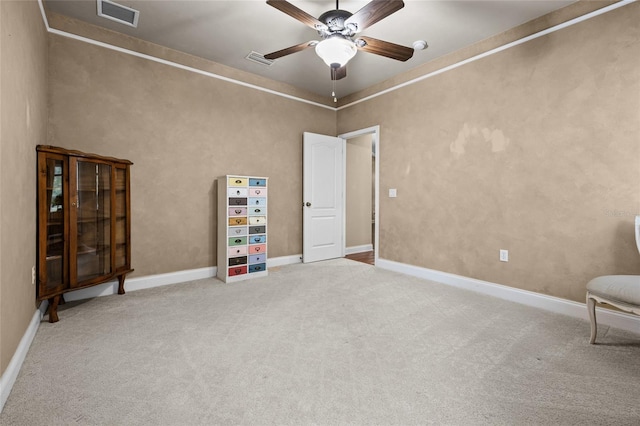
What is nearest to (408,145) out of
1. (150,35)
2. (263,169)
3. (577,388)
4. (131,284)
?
(263,169)

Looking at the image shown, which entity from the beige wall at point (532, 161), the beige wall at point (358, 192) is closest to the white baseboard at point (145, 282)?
the beige wall at point (358, 192)

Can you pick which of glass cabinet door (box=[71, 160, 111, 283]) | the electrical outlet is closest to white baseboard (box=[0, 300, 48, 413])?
glass cabinet door (box=[71, 160, 111, 283])

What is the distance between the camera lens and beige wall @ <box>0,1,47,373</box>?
1564mm

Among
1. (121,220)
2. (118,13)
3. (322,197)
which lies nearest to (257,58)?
(118,13)

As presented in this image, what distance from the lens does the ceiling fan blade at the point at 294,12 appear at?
A: 1936mm

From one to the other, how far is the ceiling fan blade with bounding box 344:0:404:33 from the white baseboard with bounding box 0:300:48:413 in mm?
2986

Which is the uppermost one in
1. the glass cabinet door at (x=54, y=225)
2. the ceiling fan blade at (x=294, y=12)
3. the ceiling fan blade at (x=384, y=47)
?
the ceiling fan blade at (x=294, y=12)

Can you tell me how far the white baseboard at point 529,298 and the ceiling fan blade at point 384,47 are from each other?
253cm

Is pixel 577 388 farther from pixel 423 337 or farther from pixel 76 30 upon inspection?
pixel 76 30

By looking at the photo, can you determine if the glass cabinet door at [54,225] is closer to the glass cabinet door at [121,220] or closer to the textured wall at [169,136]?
the glass cabinet door at [121,220]

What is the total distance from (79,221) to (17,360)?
1.22 meters

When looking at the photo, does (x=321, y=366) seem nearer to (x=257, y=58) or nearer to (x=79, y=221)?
(x=79, y=221)

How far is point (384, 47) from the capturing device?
→ 7.98ft

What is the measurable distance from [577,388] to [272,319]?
205cm
